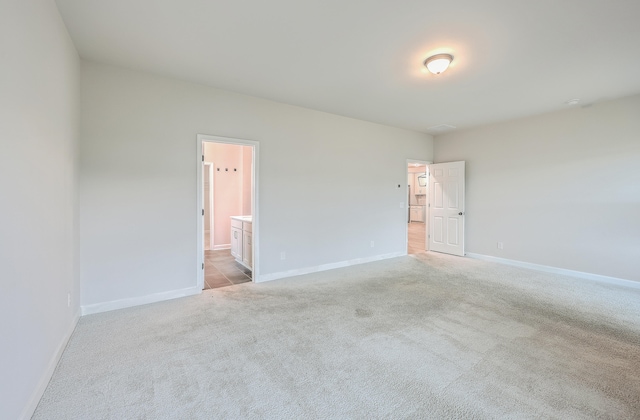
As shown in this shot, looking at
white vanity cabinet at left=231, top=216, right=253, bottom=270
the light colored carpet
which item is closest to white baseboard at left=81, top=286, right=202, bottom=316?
the light colored carpet

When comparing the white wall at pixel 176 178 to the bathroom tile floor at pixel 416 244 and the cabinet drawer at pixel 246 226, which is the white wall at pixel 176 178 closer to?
A: the cabinet drawer at pixel 246 226

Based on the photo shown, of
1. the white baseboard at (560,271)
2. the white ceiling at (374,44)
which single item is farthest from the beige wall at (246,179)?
the white baseboard at (560,271)

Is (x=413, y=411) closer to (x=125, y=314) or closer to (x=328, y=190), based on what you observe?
(x=125, y=314)

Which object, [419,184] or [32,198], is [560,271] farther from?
[419,184]

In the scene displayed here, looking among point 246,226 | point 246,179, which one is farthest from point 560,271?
point 246,179

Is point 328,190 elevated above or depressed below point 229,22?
below

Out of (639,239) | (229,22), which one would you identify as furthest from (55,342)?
(639,239)

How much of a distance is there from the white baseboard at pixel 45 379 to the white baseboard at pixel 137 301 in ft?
1.47

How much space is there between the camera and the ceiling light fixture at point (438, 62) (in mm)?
2738

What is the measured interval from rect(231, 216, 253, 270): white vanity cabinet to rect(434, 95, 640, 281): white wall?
448 cm

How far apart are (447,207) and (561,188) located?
1.97 metres

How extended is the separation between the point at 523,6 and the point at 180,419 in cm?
361

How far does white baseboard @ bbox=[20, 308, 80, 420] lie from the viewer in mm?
1557

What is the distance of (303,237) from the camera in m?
4.53
